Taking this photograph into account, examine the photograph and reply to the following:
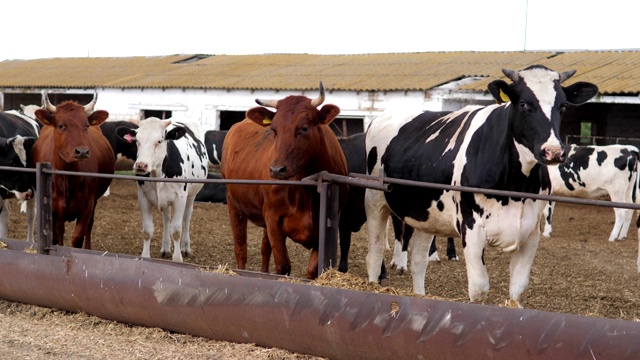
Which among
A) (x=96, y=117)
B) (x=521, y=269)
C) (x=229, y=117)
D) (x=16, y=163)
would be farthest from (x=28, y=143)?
(x=229, y=117)

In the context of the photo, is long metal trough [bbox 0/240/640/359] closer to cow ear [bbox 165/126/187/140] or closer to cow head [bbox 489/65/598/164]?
cow head [bbox 489/65/598/164]

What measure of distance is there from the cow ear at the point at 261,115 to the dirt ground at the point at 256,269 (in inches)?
83.1

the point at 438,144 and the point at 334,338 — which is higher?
the point at 438,144

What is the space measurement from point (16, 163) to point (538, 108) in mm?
6522

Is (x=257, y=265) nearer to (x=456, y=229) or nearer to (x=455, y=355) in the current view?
(x=456, y=229)

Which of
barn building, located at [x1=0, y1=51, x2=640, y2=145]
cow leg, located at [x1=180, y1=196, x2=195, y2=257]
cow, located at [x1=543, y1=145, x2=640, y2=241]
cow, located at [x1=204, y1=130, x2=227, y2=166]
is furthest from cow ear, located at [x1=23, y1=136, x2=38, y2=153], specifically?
cow, located at [x1=204, y1=130, x2=227, y2=166]

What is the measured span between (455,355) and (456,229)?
2002 mm

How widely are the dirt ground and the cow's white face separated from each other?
138cm

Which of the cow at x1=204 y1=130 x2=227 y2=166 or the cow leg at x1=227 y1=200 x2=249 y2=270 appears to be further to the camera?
the cow at x1=204 y1=130 x2=227 y2=166

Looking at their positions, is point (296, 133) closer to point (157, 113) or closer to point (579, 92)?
point (579, 92)

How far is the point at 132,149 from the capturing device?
15.3 meters

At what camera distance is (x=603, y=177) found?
53.2ft

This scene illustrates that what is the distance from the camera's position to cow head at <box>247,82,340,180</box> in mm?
6836

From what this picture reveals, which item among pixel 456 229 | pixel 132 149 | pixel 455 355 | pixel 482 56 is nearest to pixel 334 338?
pixel 455 355
